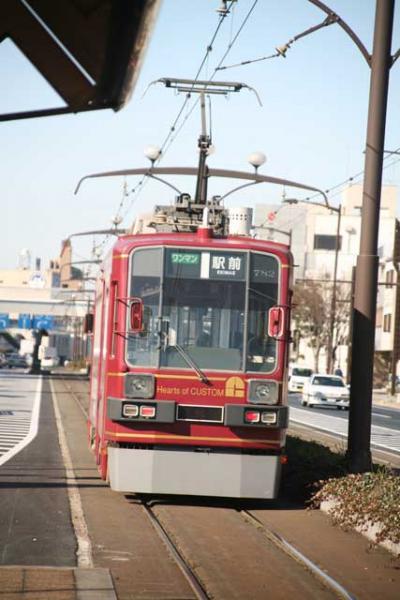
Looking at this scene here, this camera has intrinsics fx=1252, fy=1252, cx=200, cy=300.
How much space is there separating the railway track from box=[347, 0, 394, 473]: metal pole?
1864 mm

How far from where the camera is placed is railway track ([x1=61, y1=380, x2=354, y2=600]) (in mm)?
9844

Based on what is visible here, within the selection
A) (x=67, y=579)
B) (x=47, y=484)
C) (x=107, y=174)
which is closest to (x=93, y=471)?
(x=47, y=484)

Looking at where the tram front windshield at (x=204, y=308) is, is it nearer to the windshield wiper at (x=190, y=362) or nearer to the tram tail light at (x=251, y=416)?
the windshield wiper at (x=190, y=362)

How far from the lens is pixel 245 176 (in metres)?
37.1

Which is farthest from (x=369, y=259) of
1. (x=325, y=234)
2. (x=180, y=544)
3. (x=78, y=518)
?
(x=325, y=234)

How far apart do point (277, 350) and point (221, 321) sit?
30.7 inches

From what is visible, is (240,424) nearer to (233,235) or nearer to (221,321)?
(221,321)

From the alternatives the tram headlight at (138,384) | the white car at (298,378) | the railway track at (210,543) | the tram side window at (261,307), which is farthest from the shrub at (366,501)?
the white car at (298,378)

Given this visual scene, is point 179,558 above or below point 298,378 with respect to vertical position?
below

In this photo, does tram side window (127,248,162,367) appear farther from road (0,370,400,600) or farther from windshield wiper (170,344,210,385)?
road (0,370,400,600)

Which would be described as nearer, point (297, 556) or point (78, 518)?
point (297, 556)

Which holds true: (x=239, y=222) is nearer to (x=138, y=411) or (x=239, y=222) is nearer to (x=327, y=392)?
(x=138, y=411)

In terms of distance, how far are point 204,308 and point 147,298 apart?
0.72 metres

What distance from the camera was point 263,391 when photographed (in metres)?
15.3
